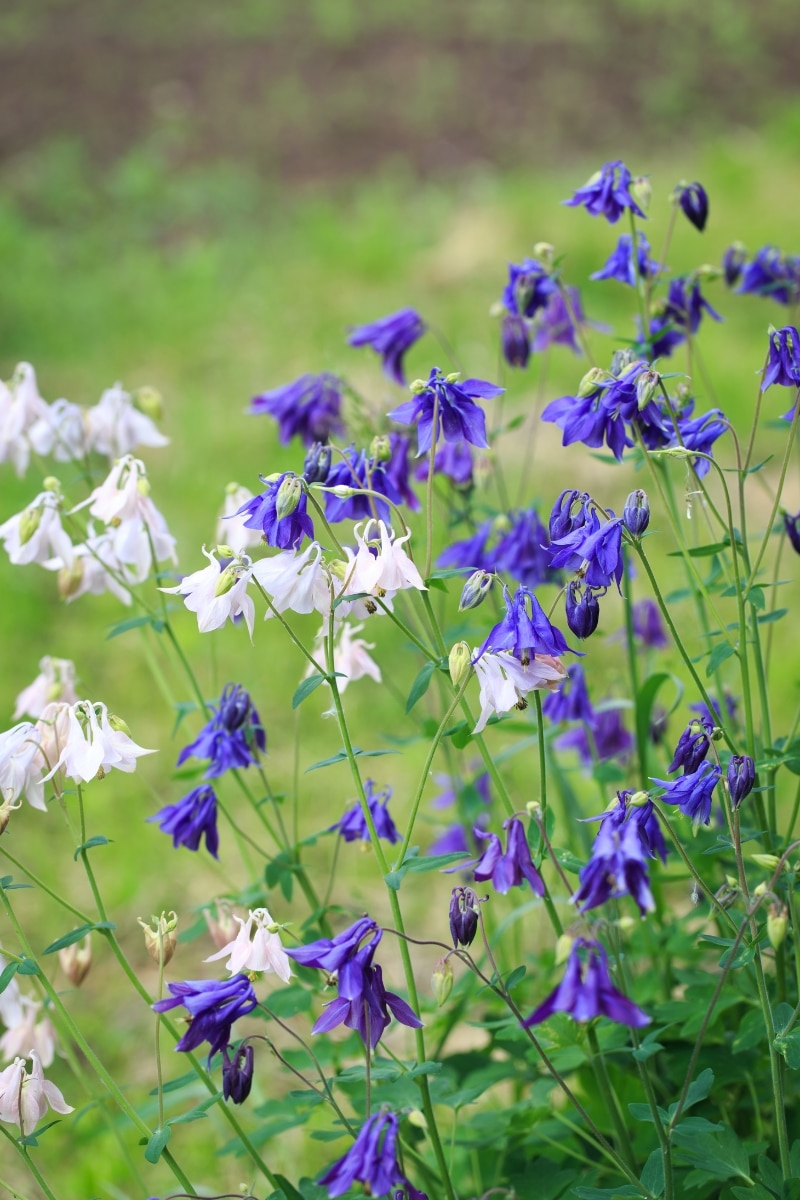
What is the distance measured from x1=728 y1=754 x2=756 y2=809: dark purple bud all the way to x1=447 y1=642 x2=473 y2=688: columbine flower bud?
0.33 metres

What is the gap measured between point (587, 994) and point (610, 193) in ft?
4.10

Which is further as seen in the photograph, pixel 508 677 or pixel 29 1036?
pixel 29 1036

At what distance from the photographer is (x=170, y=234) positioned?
6.78m

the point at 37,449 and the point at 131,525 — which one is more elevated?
→ the point at 37,449

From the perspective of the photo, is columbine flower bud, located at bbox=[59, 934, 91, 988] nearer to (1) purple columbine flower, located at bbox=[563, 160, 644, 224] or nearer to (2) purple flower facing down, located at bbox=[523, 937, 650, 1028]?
(2) purple flower facing down, located at bbox=[523, 937, 650, 1028]

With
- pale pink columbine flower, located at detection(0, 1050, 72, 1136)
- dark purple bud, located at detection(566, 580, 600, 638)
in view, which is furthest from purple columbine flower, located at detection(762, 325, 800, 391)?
pale pink columbine flower, located at detection(0, 1050, 72, 1136)

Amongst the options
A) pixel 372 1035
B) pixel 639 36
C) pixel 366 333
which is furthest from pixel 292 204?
pixel 372 1035

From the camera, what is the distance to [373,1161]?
1193mm

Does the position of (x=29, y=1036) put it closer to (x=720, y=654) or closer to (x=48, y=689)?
(x=48, y=689)

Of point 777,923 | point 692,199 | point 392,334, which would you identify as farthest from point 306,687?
point 692,199

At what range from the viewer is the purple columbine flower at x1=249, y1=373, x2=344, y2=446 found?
6.91 ft

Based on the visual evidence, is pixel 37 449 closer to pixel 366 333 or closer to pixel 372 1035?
pixel 366 333

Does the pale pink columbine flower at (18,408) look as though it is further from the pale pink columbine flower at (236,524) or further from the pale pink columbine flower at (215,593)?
the pale pink columbine flower at (215,593)

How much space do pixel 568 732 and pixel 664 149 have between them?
5590 mm
